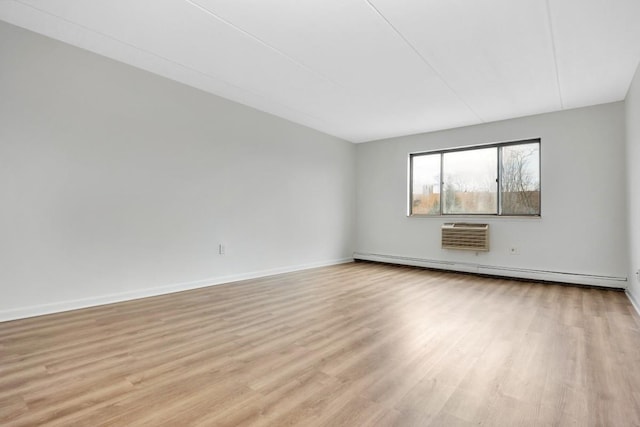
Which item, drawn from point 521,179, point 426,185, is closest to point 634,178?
point 521,179

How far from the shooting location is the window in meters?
4.97

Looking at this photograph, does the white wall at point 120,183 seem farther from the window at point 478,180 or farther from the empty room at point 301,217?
the window at point 478,180

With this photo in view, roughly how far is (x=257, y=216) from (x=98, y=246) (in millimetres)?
2069

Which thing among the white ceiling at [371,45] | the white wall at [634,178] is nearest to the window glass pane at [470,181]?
the white ceiling at [371,45]

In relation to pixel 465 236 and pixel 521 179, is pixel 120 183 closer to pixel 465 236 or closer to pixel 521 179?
pixel 465 236

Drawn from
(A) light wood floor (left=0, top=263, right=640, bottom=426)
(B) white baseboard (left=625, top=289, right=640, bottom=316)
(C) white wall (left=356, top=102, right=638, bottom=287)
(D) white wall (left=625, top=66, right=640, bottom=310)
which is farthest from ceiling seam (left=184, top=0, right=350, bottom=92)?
(B) white baseboard (left=625, top=289, right=640, bottom=316)

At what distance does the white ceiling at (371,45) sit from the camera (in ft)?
8.06

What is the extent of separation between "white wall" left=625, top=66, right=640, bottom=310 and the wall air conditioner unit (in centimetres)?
167

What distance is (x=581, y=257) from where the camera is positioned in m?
4.45

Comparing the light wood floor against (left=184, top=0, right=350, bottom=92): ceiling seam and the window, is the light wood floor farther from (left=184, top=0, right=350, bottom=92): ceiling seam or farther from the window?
(left=184, top=0, right=350, bottom=92): ceiling seam

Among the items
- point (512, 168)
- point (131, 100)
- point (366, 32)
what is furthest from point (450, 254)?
point (131, 100)

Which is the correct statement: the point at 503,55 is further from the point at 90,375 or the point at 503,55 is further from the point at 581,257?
the point at 90,375

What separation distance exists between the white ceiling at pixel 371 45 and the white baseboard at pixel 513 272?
233 centimetres

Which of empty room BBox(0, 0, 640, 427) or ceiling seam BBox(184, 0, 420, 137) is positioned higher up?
ceiling seam BBox(184, 0, 420, 137)
